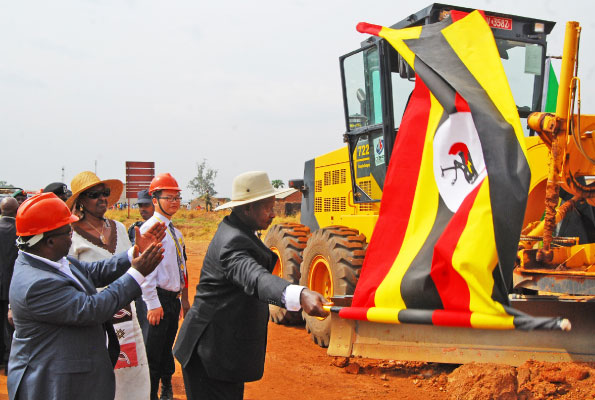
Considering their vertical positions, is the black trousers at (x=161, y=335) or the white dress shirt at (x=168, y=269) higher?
the white dress shirt at (x=168, y=269)

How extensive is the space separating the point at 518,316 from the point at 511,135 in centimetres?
117

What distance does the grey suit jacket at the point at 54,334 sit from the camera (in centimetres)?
280

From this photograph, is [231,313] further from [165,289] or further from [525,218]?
[525,218]

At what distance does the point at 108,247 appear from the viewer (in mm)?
4312

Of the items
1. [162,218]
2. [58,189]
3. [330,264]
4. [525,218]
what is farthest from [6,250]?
[525,218]

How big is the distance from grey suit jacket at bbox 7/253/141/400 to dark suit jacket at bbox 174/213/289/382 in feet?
1.85

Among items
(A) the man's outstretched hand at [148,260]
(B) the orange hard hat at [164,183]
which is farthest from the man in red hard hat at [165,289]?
(A) the man's outstretched hand at [148,260]

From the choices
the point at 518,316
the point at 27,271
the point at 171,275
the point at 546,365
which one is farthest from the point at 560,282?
the point at 27,271

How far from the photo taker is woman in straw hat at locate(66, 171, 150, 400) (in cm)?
407

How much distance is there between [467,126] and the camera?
375 cm

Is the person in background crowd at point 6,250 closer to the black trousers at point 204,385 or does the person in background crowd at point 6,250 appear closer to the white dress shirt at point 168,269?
the white dress shirt at point 168,269

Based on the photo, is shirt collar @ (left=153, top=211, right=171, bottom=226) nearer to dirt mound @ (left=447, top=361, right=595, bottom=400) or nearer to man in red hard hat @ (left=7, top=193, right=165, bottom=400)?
man in red hard hat @ (left=7, top=193, right=165, bottom=400)

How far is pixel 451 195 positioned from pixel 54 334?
2.42 metres

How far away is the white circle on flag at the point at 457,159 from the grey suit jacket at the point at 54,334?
2076 mm
